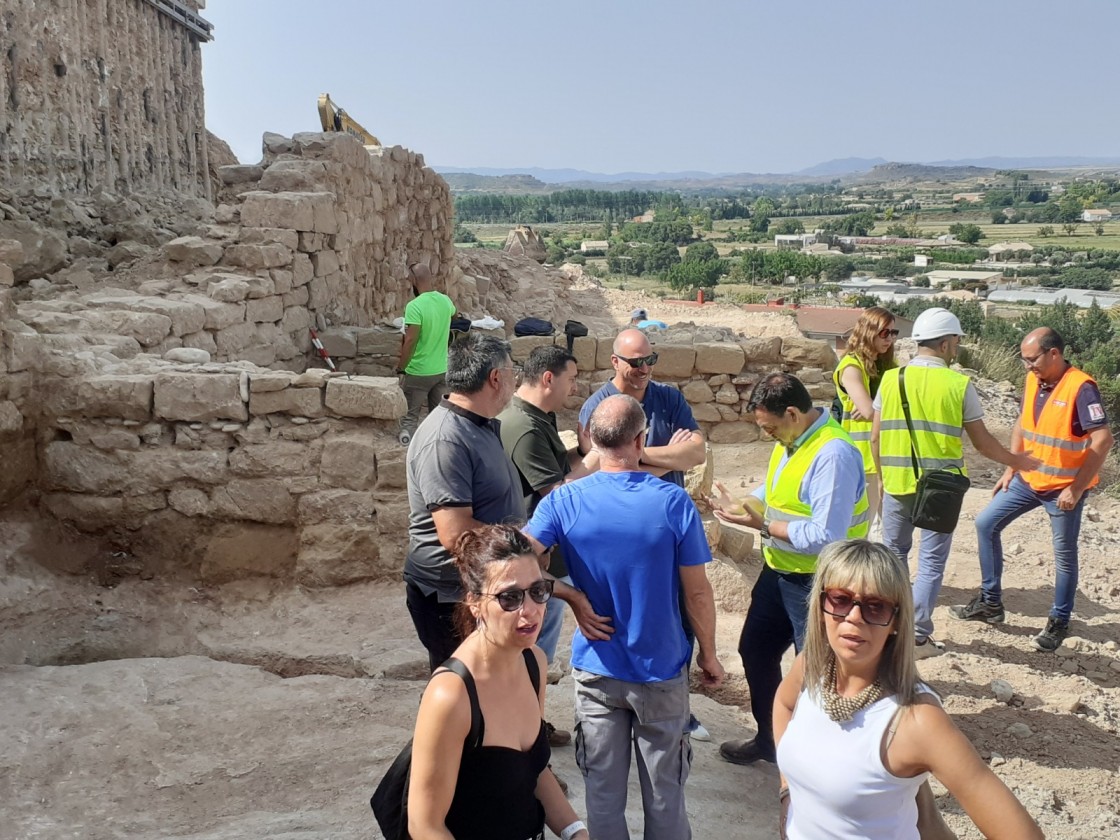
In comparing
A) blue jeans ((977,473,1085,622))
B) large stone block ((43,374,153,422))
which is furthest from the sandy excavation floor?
large stone block ((43,374,153,422))

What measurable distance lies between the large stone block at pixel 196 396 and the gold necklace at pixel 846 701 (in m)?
4.37

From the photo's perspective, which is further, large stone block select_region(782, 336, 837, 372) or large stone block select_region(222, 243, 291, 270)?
large stone block select_region(782, 336, 837, 372)

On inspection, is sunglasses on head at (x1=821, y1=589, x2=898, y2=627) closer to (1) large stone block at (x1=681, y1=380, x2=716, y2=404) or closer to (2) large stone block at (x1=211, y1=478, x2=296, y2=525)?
(2) large stone block at (x1=211, y1=478, x2=296, y2=525)

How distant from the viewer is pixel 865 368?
233 inches

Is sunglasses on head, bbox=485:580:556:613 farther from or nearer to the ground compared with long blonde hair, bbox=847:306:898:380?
nearer to the ground

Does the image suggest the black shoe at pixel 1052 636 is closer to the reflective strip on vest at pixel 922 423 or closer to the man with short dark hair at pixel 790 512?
the reflective strip on vest at pixel 922 423

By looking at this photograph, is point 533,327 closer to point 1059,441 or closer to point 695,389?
point 695,389

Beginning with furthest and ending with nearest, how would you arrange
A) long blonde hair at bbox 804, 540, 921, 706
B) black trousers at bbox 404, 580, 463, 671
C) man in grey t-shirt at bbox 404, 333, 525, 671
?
black trousers at bbox 404, 580, 463, 671 < man in grey t-shirt at bbox 404, 333, 525, 671 < long blonde hair at bbox 804, 540, 921, 706

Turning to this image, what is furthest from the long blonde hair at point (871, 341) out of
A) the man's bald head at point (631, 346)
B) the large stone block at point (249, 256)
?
the large stone block at point (249, 256)

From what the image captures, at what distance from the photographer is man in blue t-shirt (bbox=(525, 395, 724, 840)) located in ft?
10.6

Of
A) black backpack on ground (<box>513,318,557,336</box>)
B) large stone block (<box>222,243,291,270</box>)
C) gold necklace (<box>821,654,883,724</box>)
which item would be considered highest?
large stone block (<box>222,243,291,270</box>)

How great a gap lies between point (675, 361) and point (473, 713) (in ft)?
25.7

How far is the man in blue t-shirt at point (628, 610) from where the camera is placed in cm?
322

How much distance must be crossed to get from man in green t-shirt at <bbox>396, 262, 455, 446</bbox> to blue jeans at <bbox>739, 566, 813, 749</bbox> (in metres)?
4.45
